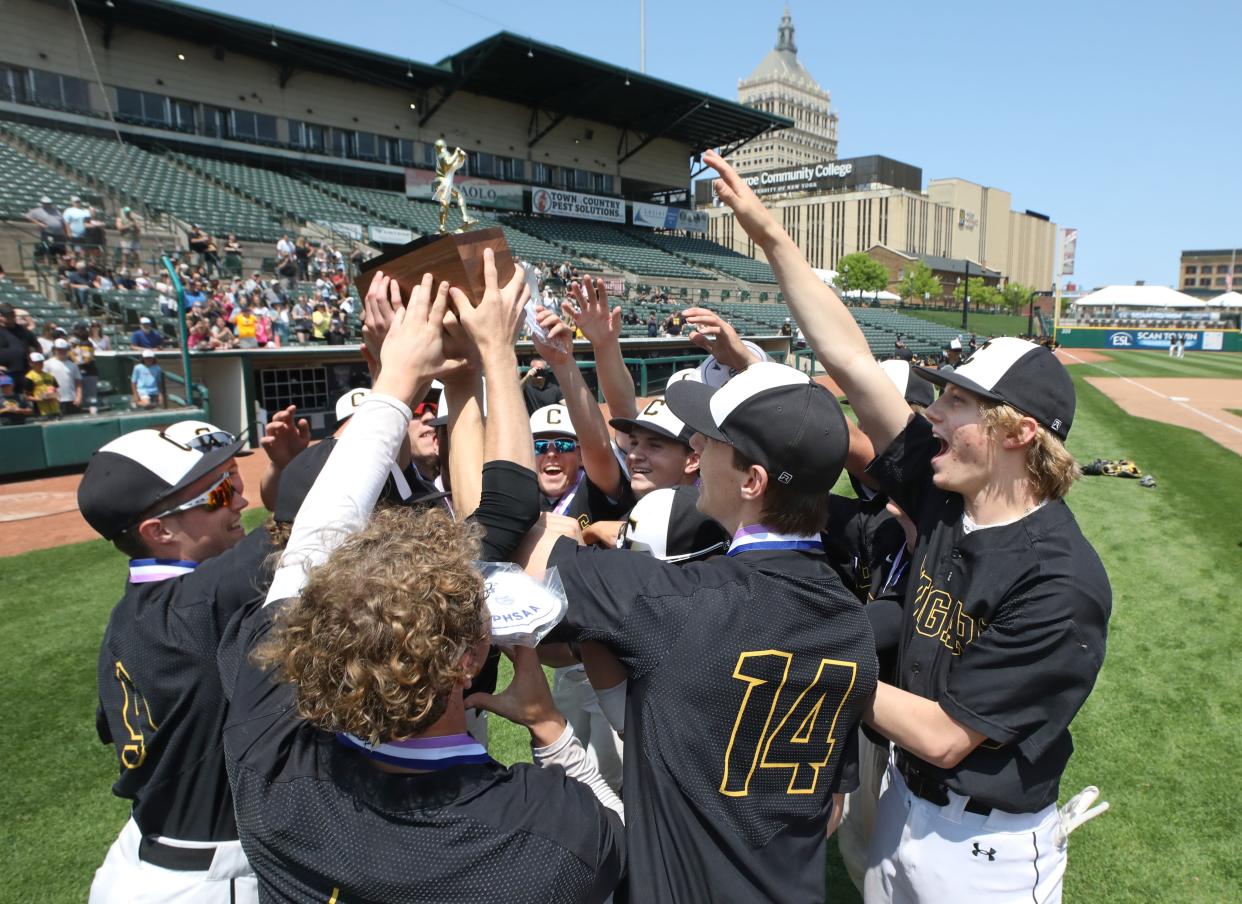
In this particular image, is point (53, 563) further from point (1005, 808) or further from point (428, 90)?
point (428, 90)

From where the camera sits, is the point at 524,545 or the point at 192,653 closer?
the point at 524,545

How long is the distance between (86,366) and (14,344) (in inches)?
44.9

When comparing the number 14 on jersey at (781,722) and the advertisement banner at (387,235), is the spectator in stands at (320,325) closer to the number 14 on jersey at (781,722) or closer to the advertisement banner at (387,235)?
the advertisement banner at (387,235)

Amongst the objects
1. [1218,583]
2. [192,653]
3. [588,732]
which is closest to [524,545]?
[192,653]

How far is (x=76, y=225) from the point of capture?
16156 millimetres

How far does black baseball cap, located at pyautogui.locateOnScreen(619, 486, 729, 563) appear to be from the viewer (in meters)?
2.04

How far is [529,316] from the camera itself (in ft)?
7.36

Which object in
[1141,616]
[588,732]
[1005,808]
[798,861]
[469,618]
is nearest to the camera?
[469,618]

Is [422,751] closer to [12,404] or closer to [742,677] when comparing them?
[742,677]

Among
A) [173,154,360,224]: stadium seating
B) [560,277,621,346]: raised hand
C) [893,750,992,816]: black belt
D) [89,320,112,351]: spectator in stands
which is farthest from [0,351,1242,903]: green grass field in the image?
[173,154,360,224]: stadium seating

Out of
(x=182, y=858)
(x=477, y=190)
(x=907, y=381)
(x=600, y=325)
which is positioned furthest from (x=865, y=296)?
(x=182, y=858)

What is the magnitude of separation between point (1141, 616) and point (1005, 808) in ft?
18.5

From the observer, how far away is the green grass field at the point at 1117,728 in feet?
11.4

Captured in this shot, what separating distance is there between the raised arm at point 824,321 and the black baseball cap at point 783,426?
474 millimetres
